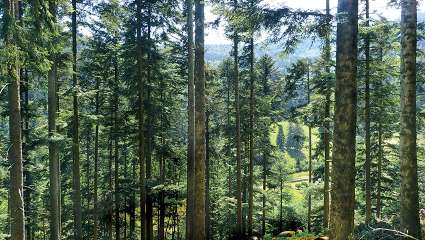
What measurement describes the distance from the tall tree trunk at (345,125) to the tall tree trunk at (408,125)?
1390mm

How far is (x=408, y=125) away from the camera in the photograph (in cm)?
737

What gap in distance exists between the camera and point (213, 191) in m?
35.9

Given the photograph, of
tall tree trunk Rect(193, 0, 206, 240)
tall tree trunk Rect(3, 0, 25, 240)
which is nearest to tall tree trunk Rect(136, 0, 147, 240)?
tall tree trunk Rect(193, 0, 206, 240)

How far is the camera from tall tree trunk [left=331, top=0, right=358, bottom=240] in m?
6.51

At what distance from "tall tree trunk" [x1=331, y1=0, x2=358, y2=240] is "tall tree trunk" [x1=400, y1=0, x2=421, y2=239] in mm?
1390

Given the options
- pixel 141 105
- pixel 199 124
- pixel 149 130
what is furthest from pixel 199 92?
pixel 149 130

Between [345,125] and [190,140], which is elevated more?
[345,125]

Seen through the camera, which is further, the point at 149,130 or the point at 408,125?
the point at 149,130

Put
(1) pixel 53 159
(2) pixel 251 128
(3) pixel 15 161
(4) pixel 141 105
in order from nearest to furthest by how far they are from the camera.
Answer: (3) pixel 15 161 < (1) pixel 53 159 < (4) pixel 141 105 < (2) pixel 251 128

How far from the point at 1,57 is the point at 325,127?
13520mm

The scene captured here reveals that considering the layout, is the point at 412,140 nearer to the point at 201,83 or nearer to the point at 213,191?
the point at 201,83

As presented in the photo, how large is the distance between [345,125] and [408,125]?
5.40 ft

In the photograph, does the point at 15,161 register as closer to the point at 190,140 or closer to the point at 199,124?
the point at 190,140

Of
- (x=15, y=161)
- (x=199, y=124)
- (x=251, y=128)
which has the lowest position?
(x=15, y=161)
